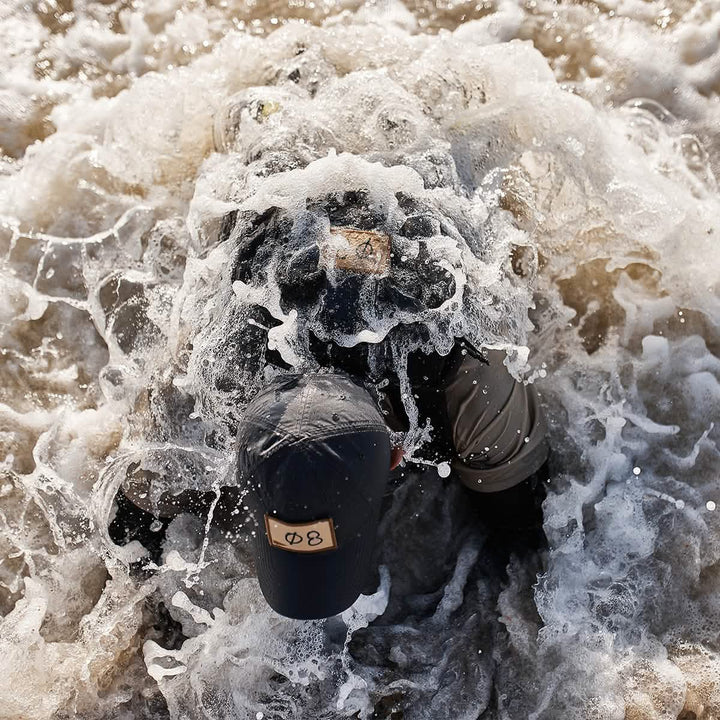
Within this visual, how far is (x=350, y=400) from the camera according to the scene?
78.5 inches

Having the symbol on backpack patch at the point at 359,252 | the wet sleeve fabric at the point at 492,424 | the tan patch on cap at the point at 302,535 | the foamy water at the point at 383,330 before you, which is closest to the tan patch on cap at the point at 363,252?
the symbol on backpack patch at the point at 359,252

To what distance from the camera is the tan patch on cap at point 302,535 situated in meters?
1.92

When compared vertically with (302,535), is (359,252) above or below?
above

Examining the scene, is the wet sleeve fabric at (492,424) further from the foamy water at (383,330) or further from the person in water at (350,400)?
the foamy water at (383,330)

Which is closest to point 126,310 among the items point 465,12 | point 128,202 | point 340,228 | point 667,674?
point 128,202

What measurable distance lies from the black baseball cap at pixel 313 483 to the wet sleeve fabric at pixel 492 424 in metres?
0.42

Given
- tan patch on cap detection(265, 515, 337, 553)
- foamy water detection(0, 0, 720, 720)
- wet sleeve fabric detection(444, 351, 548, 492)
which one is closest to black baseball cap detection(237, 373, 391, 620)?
tan patch on cap detection(265, 515, 337, 553)

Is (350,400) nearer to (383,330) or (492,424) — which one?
(383,330)

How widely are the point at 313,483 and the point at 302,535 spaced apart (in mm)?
163

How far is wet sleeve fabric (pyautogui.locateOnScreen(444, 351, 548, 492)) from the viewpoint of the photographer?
7.76 feet

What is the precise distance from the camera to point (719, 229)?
3383 millimetres

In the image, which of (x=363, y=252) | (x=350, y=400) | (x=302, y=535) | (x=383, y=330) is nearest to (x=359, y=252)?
(x=363, y=252)

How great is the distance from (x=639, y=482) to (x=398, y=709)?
1.41m

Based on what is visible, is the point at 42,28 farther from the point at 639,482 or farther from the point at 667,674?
the point at 667,674
